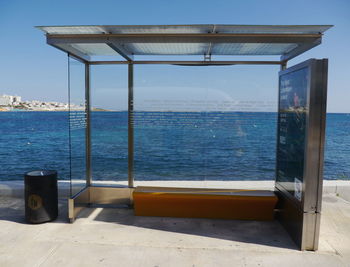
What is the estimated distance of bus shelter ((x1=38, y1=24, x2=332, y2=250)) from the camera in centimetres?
316

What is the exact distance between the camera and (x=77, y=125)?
4516 millimetres

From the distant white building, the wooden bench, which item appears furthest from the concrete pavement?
the distant white building

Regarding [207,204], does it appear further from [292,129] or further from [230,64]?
[230,64]

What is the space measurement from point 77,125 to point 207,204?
2384 millimetres

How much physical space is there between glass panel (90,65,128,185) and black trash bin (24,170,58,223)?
1.07m

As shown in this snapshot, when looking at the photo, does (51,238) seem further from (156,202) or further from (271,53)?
(271,53)

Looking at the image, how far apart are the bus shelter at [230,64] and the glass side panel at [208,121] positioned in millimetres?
162

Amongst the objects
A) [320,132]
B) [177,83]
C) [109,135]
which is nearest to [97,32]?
[177,83]

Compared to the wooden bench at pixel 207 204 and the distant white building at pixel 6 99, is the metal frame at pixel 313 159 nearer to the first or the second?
the wooden bench at pixel 207 204

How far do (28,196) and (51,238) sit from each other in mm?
801

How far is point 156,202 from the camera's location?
434 centimetres

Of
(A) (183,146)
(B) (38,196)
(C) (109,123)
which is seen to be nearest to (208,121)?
(A) (183,146)

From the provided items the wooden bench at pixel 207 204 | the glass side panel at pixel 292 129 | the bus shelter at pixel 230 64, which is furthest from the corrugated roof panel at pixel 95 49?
the glass side panel at pixel 292 129

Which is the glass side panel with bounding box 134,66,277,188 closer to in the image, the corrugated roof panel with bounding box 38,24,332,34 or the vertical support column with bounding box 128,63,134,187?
the vertical support column with bounding box 128,63,134,187
